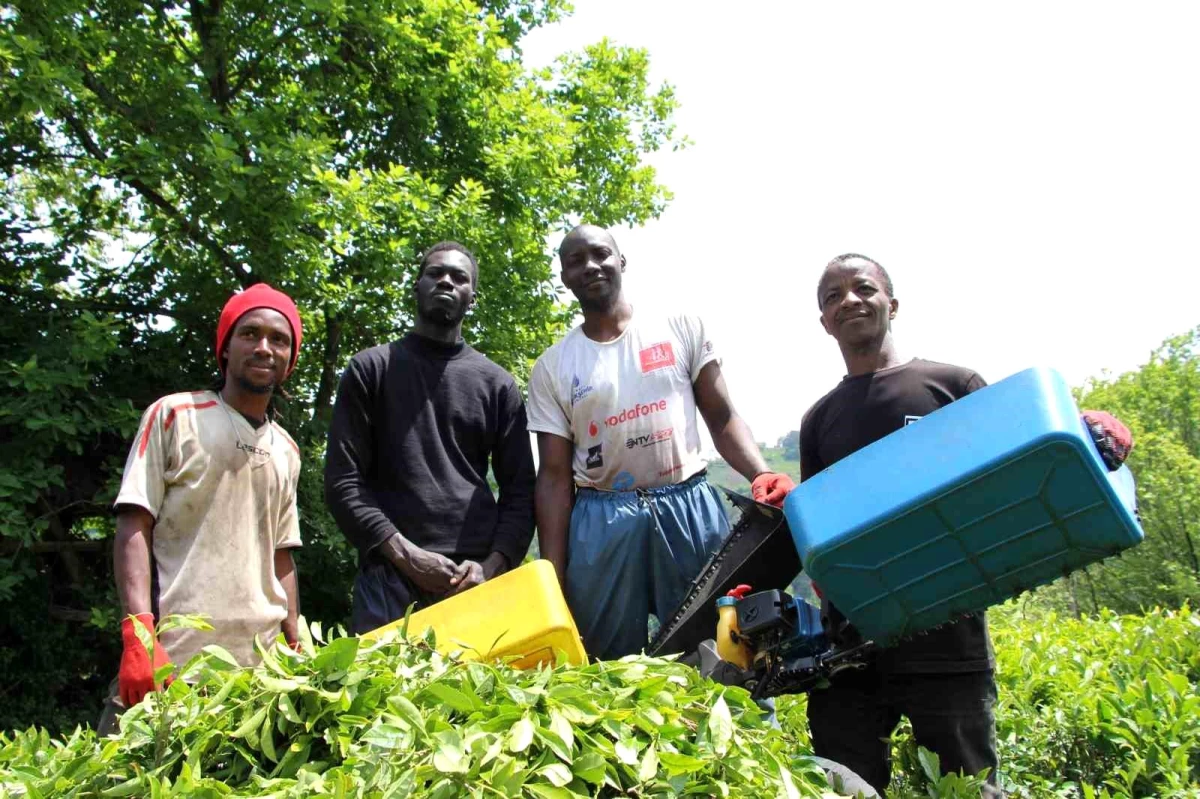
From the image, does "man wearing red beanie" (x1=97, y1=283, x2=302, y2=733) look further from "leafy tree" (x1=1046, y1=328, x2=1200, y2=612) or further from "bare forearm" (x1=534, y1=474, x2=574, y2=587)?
"leafy tree" (x1=1046, y1=328, x2=1200, y2=612)

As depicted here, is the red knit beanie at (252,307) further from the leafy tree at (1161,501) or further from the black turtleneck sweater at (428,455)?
the leafy tree at (1161,501)

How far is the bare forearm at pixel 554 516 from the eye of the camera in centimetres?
309

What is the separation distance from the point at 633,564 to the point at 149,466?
1.49 meters

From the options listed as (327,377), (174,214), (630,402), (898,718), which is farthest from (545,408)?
(327,377)

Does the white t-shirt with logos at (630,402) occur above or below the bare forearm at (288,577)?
above

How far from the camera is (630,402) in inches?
121

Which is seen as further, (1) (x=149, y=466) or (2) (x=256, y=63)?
(2) (x=256, y=63)

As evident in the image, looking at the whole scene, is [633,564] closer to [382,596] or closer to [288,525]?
[382,596]

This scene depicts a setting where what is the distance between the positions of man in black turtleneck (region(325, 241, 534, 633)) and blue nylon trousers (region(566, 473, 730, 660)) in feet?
0.99

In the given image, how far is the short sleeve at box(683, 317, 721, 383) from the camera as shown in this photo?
3.17 metres

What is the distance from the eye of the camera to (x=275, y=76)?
324 inches

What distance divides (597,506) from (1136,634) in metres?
2.69

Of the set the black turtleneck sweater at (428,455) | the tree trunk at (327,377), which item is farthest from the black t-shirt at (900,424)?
the tree trunk at (327,377)

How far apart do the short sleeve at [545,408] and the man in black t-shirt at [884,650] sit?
0.82m
